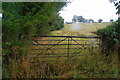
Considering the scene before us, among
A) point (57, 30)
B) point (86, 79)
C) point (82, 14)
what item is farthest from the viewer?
point (57, 30)

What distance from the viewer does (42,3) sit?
2.79 m

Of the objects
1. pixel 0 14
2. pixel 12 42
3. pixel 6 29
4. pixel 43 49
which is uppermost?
pixel 0 14

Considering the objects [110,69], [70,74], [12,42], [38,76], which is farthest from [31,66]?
[110,69]

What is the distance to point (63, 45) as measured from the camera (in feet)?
11.4

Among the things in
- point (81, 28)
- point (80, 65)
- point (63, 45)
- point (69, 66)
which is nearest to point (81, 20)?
point (81, 28)

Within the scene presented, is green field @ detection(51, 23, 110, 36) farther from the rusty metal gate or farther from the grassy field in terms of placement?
the grassy field

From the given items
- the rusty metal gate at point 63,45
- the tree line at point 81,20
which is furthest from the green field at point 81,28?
the rusty metal gate at point 63,45

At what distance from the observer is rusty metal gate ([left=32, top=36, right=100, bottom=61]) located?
2900 millimetres

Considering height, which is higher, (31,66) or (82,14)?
(82,14)

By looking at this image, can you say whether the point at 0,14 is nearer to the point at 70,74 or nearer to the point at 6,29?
the point at 6,29

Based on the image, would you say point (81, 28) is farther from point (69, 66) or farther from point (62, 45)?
point (69, 66)

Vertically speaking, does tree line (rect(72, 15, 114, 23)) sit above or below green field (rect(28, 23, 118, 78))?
above

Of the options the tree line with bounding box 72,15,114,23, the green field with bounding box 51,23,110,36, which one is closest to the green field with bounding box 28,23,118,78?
the green field with bounding box 51,23,110,36

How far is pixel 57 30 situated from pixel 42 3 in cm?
127
